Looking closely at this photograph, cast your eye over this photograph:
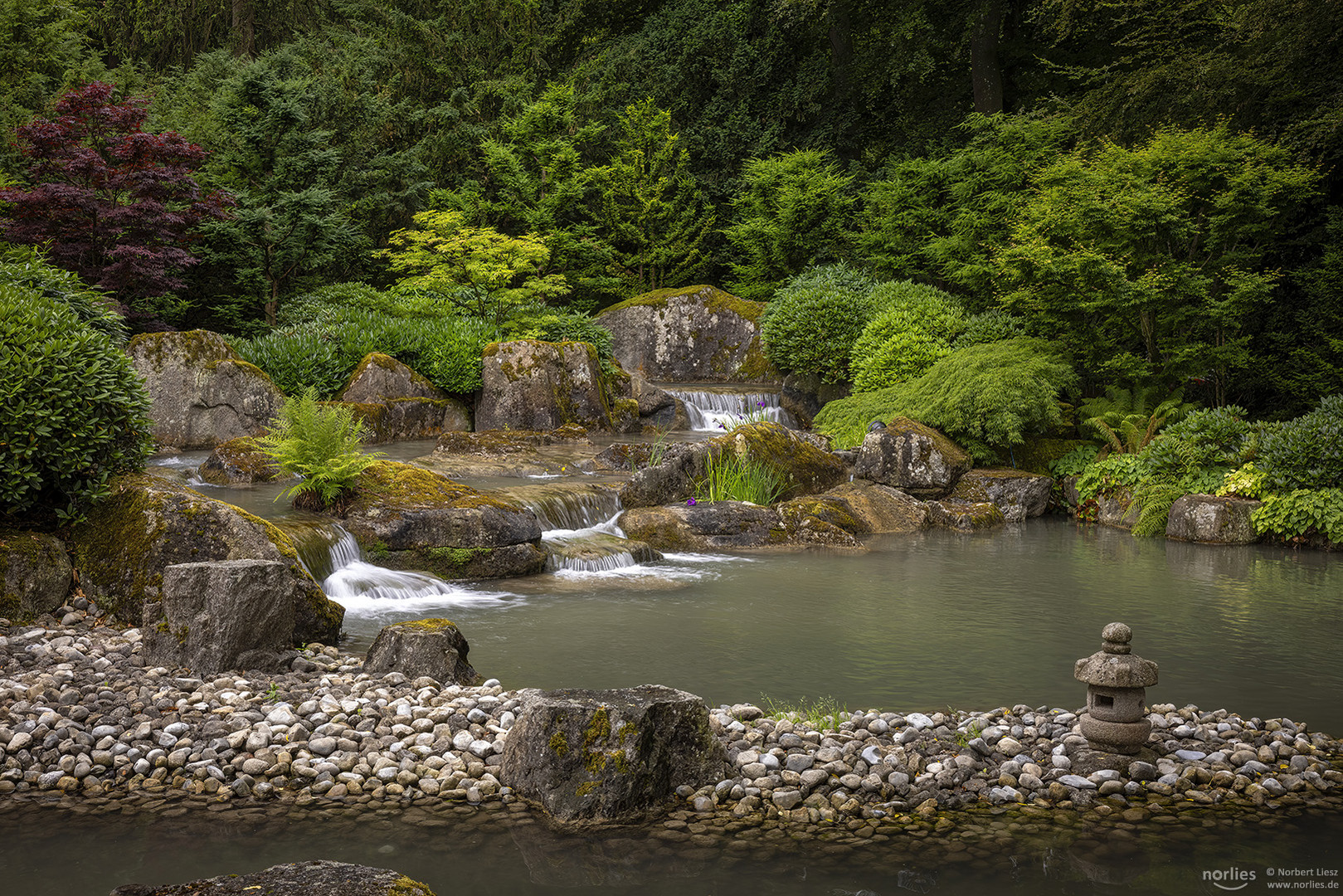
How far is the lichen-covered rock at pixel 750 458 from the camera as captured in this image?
11398mm

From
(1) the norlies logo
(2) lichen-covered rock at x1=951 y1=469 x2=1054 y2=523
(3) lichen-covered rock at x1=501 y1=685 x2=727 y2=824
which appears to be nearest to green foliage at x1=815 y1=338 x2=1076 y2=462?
(2) lichen-covered rock at x1=951 y1=469 x2=1054 y2=523

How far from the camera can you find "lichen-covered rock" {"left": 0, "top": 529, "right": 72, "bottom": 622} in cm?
611

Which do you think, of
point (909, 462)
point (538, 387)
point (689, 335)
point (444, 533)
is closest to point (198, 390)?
point (538, 387)

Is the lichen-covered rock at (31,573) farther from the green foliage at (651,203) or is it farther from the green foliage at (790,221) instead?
the green foliage at (651,203)

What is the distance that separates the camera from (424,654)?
5680 mm

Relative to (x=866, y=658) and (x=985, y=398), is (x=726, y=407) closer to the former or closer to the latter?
(x=985, y=398)

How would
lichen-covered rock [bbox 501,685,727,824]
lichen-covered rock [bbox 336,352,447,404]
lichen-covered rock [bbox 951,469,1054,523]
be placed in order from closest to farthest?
lichen-covered rock [bbox 501,685,727,824] < lichen-covered rock [bbox 951,469,1054,523] < lichen-covered rock [bbox 336,352,447,404]

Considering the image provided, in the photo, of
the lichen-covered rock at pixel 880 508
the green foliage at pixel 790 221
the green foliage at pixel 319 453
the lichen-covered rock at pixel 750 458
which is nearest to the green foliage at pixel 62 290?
the green foliage at pixel 319 453

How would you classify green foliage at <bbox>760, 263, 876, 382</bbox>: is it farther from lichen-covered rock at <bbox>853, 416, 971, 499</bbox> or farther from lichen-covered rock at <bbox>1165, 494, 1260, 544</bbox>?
lichen-covered rock at <bbox>1165, 494, 1260, 544</bbox>

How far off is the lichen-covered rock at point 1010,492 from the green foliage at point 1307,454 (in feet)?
8.91

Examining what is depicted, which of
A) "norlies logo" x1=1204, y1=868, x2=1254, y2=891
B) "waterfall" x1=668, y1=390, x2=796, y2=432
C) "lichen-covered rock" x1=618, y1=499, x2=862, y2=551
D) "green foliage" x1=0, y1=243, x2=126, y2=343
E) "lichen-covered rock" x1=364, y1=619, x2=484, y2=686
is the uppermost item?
"green foliage" x1=0, y1=243, x2=126, y2=343

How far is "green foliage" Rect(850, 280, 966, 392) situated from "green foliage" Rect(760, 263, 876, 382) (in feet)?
2.21

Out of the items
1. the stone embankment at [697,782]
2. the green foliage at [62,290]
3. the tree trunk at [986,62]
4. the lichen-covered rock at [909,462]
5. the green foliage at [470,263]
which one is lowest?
the stone embankment at [697,782]

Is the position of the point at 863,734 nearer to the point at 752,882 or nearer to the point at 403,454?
the point at 752,882
